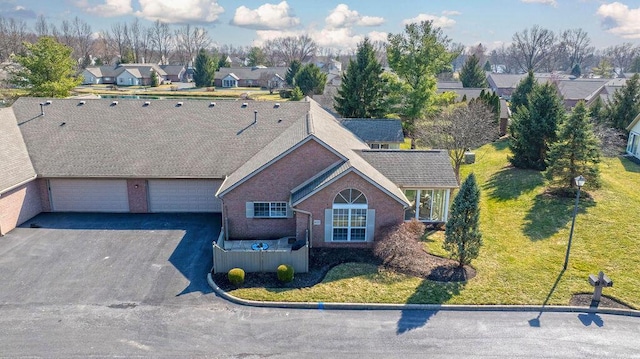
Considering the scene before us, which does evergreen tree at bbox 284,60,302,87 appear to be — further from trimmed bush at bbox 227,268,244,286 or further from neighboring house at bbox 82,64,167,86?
trimmed bush at bbox 227,268,244,286

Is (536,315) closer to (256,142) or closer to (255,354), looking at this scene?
(255,354)

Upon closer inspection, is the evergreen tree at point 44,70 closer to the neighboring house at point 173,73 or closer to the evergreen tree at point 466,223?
the evergreen tree at point 466,223

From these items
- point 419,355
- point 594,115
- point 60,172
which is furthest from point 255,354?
point 594,115

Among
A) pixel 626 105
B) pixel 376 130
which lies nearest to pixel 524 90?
pixel 626 105

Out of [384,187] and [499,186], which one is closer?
[384,187]


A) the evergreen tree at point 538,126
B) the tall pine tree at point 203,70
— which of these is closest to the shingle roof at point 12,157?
the evergreen tree at point 538,126

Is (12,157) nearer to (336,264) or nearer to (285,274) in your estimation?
(285,274)
